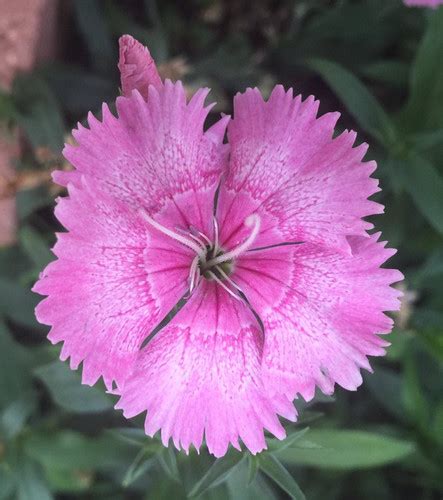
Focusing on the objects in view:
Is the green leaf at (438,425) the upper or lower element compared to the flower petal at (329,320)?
lower

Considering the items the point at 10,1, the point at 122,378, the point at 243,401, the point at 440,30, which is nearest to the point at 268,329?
the point at 243,401

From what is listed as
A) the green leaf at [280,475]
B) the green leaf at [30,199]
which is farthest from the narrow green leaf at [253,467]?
the green leaf at [30,199]

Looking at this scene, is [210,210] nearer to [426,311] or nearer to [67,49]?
[426,311]

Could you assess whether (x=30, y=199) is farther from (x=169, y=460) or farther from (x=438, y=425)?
(x=438, y=425)

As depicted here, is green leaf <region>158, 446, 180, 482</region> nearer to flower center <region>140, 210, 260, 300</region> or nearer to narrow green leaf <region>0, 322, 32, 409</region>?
flower center <region>140, 210, 260, 300</region>

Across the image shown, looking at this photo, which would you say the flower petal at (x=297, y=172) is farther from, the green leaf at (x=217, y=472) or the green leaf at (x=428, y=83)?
the green leaf at (x=428, y=83)

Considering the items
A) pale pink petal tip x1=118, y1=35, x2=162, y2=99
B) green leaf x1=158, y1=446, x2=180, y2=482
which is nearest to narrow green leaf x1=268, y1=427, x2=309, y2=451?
green leaf x1=158, y1=446, x2=180, y2=482
